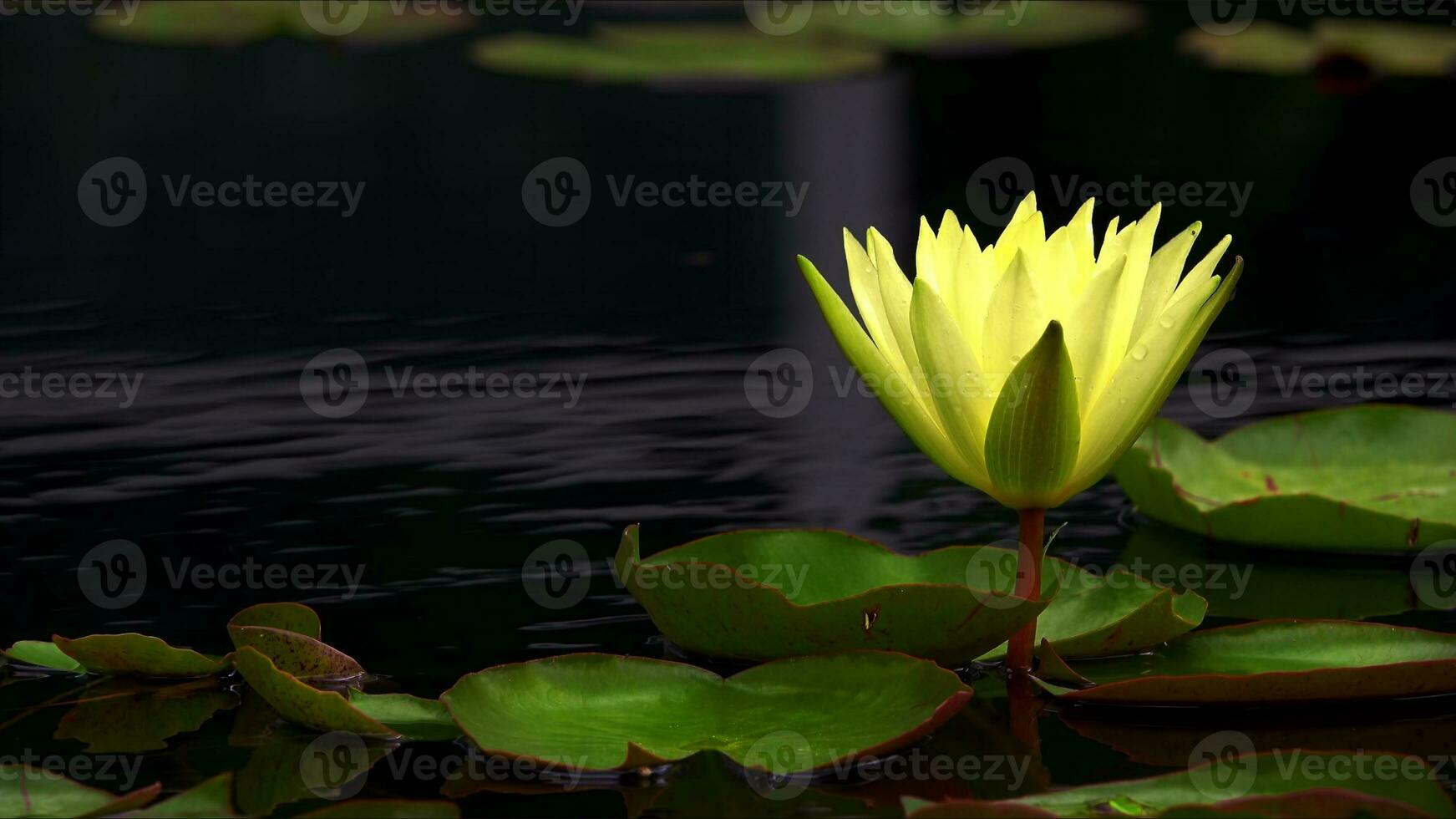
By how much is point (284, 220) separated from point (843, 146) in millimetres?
1882

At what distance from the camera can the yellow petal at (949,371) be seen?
45.9 inches

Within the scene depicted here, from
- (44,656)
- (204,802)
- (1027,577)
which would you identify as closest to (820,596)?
(1027,577)

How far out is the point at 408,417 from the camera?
224 cm

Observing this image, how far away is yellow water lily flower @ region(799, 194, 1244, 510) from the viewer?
1157 millimetres

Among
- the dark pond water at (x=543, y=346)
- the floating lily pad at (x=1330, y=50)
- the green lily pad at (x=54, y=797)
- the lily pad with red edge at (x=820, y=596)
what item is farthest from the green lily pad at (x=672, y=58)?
the green lily pad at (x=54, y=797)

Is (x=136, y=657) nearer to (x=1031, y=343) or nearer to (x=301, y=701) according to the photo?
(x=301, y=701)

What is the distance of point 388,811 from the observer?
1.02m

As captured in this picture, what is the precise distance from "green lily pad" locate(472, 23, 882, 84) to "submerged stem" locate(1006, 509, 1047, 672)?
15.2 feet

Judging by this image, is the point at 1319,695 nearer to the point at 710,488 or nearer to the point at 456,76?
the point at 710,488

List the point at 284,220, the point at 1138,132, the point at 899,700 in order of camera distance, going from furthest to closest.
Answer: the point at 1138,132 < the point at 284,220 < the point at 899,700

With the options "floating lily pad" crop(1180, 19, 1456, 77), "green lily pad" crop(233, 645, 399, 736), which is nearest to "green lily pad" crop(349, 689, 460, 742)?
"green lily pad" crop(233, 645, 399, 736)

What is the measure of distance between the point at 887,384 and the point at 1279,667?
1.34 ft

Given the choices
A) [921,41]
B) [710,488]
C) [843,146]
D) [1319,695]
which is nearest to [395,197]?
[843,146]

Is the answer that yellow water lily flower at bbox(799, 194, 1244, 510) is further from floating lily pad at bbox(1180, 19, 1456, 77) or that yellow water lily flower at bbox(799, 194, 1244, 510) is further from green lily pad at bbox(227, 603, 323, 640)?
floating lily pad at bbox(1180, 19, 1456, 77)
